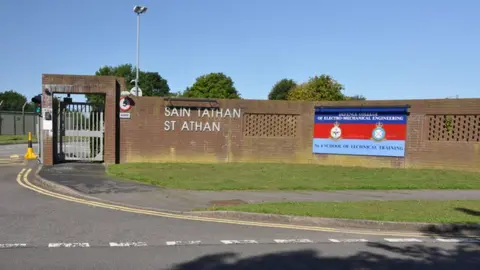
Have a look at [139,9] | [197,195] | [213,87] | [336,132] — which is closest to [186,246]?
[197,195]

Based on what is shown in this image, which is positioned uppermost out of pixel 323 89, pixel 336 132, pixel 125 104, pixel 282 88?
pixel 282 88

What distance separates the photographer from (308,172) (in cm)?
1482

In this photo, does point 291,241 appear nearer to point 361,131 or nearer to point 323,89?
point 361,131

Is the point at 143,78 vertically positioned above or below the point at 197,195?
above

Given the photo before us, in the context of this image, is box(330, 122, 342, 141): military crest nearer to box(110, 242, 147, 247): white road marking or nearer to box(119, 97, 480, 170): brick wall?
box(119, 97, 480, 170): brick wall

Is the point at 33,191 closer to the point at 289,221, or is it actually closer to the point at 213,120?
the point at 289,221

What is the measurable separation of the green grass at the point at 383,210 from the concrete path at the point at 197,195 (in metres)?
0.72

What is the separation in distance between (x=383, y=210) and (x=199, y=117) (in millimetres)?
10362

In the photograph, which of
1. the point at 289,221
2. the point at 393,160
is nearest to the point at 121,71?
the point at 393,160

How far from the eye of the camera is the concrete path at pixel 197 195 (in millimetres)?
9312

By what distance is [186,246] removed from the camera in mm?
5996

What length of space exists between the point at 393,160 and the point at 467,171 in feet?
8.90

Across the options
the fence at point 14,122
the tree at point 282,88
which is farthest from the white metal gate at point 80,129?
the tree at point 282,88

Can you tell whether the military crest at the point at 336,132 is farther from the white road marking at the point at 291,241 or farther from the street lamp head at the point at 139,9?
the street lamp head at the point at 139,9
